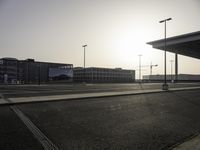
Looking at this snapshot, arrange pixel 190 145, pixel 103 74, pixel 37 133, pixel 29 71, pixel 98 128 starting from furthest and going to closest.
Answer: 1. pixel 103 74
2. pixel 29 71
3. pixel 98 128
4. pixel 37 133
5. pixel 190 145

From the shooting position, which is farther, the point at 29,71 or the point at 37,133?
the point at 29,71

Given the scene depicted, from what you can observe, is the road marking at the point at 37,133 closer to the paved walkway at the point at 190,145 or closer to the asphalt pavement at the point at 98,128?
the asphalt pavement at the point at 98,128

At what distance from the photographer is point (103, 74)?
477ft

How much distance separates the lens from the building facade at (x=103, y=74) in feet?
459

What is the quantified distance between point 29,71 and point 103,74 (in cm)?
4281

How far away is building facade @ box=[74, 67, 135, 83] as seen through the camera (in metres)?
140

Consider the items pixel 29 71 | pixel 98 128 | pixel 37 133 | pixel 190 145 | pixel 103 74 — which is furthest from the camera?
pixel 103 74

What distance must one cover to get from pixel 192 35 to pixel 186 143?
47.1 meters

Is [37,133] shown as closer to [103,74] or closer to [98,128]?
[98,128]

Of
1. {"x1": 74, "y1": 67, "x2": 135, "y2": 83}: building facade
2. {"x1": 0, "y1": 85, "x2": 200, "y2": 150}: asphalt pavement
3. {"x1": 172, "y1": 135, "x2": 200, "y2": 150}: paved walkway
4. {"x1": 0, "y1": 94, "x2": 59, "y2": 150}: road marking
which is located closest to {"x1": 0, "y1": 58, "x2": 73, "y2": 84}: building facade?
{"x1": 74, "y1": 67, "x2": 135, "y2": 83}: building facade

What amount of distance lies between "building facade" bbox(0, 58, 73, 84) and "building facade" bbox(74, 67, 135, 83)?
1707 cm

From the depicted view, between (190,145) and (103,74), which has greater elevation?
(103,74)

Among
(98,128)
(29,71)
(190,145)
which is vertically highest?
(29,71)

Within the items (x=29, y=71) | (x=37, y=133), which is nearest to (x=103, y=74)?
(x=29, y=71)
